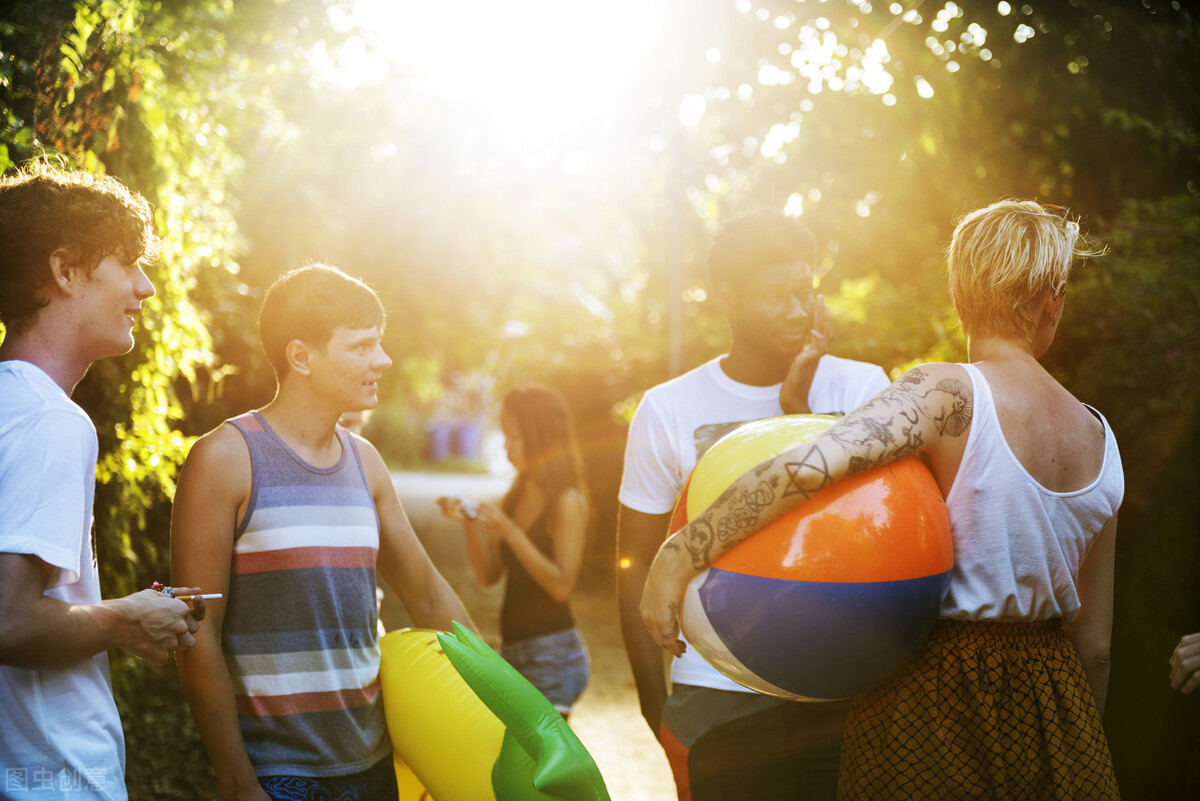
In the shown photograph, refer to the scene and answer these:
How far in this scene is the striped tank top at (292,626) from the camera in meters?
2.43

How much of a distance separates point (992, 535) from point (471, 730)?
53.6 inches

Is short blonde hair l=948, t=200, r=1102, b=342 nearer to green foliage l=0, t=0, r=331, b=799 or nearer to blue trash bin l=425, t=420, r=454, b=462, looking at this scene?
green foliage l=0, t=0, r=331, b=799

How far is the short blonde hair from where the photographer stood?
7.22 ft

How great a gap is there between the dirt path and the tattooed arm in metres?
4.34

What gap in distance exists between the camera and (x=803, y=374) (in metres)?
3.06

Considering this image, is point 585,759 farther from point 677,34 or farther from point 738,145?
point 738,145

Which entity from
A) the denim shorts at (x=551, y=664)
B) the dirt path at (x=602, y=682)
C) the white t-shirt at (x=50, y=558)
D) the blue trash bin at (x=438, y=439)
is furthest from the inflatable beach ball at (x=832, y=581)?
the blue trash bin at (x=438, y=439)

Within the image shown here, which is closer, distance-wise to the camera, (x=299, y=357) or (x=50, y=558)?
(x=50, y=558)

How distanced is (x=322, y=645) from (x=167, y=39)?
2720mm

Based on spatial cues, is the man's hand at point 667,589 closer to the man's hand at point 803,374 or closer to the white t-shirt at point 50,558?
the man's hand at point 803,374

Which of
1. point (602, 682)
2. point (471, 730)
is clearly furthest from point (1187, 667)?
point (602, 682)

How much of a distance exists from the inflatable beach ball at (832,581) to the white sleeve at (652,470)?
977 mm

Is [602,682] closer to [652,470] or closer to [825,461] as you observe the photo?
[652,470]

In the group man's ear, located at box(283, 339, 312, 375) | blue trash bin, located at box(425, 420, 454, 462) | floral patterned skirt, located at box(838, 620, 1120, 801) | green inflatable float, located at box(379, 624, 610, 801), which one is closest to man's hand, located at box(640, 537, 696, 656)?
green inflatable float, located at box(379, 624, 610, 801)
